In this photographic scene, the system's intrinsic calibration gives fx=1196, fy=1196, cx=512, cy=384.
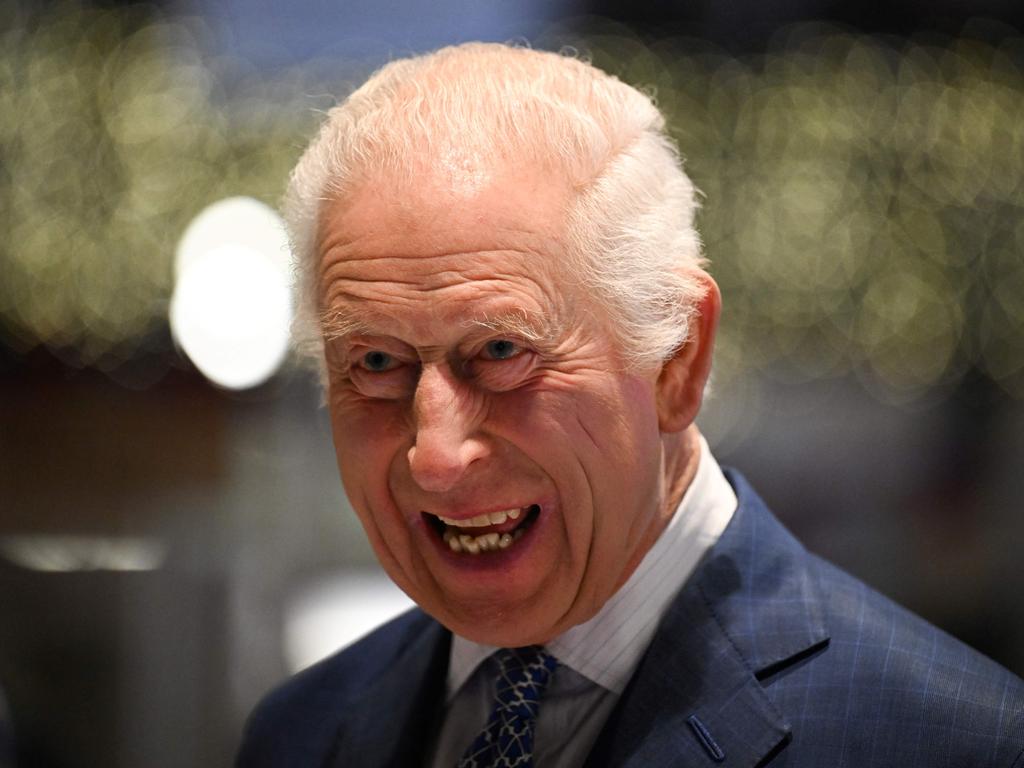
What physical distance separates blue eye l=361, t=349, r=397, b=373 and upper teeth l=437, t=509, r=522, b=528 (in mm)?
172

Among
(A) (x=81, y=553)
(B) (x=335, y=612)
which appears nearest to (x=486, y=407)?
(B) (x=335, y=612)

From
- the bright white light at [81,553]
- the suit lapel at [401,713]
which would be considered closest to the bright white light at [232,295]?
the bright white light at [81,553]

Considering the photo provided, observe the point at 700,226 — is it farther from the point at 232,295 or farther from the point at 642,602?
the point at 642,602

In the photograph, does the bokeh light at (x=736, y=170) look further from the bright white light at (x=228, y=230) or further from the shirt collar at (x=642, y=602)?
the shirt collar at (x=642, y=602)

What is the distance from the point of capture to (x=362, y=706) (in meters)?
1.61

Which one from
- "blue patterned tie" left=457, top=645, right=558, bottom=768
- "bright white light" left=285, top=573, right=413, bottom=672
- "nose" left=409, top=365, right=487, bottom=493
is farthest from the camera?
"bright white light" left=285, top=573, right=413, bottom=672

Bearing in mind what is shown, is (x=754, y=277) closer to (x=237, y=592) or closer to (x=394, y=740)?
(x=237, y=592)

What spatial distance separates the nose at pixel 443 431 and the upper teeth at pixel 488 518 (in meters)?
0.06

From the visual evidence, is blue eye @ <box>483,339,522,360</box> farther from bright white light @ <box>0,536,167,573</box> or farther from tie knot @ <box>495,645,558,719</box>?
bright white light @ <box>0,536,167,573</box>

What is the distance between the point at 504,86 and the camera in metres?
1.29

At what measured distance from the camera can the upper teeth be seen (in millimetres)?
1286

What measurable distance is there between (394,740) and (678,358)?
0.61 meters

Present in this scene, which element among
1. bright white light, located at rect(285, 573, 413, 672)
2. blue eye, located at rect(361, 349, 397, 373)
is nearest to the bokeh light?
bright white light, located at rect(285, 573, 413, 672)

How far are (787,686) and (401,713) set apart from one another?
20.1 inches
